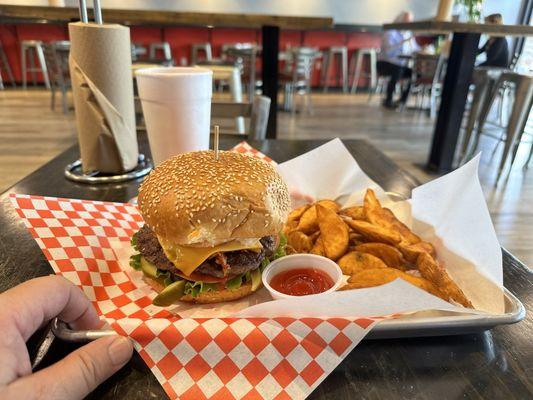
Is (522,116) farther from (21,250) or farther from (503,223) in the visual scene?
(21,250)

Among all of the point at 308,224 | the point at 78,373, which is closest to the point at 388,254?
the point at 308,224

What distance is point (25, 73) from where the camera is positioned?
30.9 ft

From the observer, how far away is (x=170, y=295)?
3.02 ft

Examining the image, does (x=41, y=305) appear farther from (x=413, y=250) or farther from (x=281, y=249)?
(x=413, y=250)

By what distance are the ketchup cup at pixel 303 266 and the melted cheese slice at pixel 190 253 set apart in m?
0.09

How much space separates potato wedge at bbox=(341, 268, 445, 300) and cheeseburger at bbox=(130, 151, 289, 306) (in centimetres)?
24

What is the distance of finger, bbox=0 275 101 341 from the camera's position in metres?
0.58

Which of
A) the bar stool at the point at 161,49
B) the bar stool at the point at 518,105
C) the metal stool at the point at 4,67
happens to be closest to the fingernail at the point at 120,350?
the bar stool at the point at 518,105

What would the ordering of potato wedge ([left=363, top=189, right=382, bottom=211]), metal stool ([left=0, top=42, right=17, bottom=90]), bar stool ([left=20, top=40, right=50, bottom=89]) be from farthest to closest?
1. metal stool ([left=0, top=42, right=17, bottom=90])
2. bar stool ([left=20, top=40, right=50, bottom=89])
3. potato wedge ([left=363, top=189, right=382, bottom=211])

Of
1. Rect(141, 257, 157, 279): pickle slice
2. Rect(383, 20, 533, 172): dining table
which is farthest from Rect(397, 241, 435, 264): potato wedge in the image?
Rect(383, 20, 533, 172): dining table

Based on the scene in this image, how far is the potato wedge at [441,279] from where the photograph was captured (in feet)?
2.91

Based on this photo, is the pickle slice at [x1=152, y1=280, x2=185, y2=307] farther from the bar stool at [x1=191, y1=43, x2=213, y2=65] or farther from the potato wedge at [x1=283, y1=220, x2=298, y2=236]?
the bar stool at [x1=191, y1=43, x2=213, y2=65]

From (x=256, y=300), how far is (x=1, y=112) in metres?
7.86

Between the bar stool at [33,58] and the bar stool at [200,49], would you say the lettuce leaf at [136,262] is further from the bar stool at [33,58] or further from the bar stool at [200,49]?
the bar stool at [200,49]
